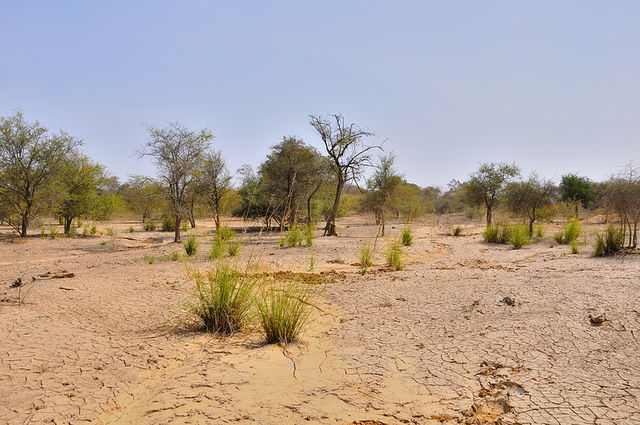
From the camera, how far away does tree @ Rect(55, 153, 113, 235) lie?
22.3 m

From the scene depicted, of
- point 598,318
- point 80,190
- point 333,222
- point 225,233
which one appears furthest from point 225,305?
point 80,190

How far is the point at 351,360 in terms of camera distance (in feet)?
12.3

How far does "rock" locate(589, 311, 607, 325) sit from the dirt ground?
46 millimetres

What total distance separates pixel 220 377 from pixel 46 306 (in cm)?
328

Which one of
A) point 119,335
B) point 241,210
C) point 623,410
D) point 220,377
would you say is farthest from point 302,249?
point 241,210

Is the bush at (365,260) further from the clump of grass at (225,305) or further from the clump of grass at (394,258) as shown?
the clump of grass at (225,305)

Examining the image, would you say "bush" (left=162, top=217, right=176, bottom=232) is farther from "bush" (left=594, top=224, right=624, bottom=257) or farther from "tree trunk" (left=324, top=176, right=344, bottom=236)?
"bush" (left=594, top=224, right=624, bottom=257)

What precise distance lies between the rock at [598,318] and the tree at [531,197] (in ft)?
55.2

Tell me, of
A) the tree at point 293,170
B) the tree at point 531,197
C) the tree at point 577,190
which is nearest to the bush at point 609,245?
the tree at point 531,197

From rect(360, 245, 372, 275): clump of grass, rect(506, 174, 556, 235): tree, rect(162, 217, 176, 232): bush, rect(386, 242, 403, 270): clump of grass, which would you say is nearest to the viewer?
rect(360, 245, 372, 275): clump of grass

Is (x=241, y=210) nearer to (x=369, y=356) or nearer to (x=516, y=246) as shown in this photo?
(x=516, y=246)

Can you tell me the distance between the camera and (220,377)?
3244mm

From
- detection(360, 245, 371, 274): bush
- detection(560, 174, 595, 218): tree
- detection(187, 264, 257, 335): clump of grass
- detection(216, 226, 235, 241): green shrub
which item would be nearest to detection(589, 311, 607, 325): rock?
detection(187, 264, 257, 335): clump of grass

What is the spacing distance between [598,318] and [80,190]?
1002 inches
